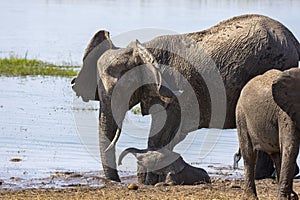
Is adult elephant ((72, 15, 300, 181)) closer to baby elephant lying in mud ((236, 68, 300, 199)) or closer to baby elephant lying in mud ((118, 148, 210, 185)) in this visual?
baby elephant lying in mud ((118, 148, 210, 185))

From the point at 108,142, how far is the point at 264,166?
1.66 m

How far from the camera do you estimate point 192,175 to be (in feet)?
32.2

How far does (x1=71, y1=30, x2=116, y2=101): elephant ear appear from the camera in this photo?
10.6 metres

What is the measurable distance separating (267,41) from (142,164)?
1.81 metres

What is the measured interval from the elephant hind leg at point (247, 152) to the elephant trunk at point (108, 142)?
209cm

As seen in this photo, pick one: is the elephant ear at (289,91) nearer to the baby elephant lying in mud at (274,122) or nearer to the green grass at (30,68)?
the baby elephant lying in mud at (274,122)

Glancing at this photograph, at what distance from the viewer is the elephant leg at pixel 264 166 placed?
10211mm

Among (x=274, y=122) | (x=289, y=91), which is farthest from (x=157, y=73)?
(x=289, y=91)

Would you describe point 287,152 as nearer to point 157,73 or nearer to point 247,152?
point 247,152

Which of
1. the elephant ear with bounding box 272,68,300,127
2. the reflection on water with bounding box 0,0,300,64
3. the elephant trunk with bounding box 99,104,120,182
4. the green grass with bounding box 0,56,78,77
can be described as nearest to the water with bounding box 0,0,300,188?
the elephant trunk with bounding box 99,104,120,182

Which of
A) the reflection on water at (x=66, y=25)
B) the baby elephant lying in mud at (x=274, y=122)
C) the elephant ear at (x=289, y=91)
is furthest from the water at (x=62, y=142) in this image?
the reflection on water at (x=66, y=25)

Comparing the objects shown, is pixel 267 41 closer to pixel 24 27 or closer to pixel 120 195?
pixel 120 195

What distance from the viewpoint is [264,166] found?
33.6 feet

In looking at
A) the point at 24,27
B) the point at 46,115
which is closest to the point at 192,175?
the point at 46,115
